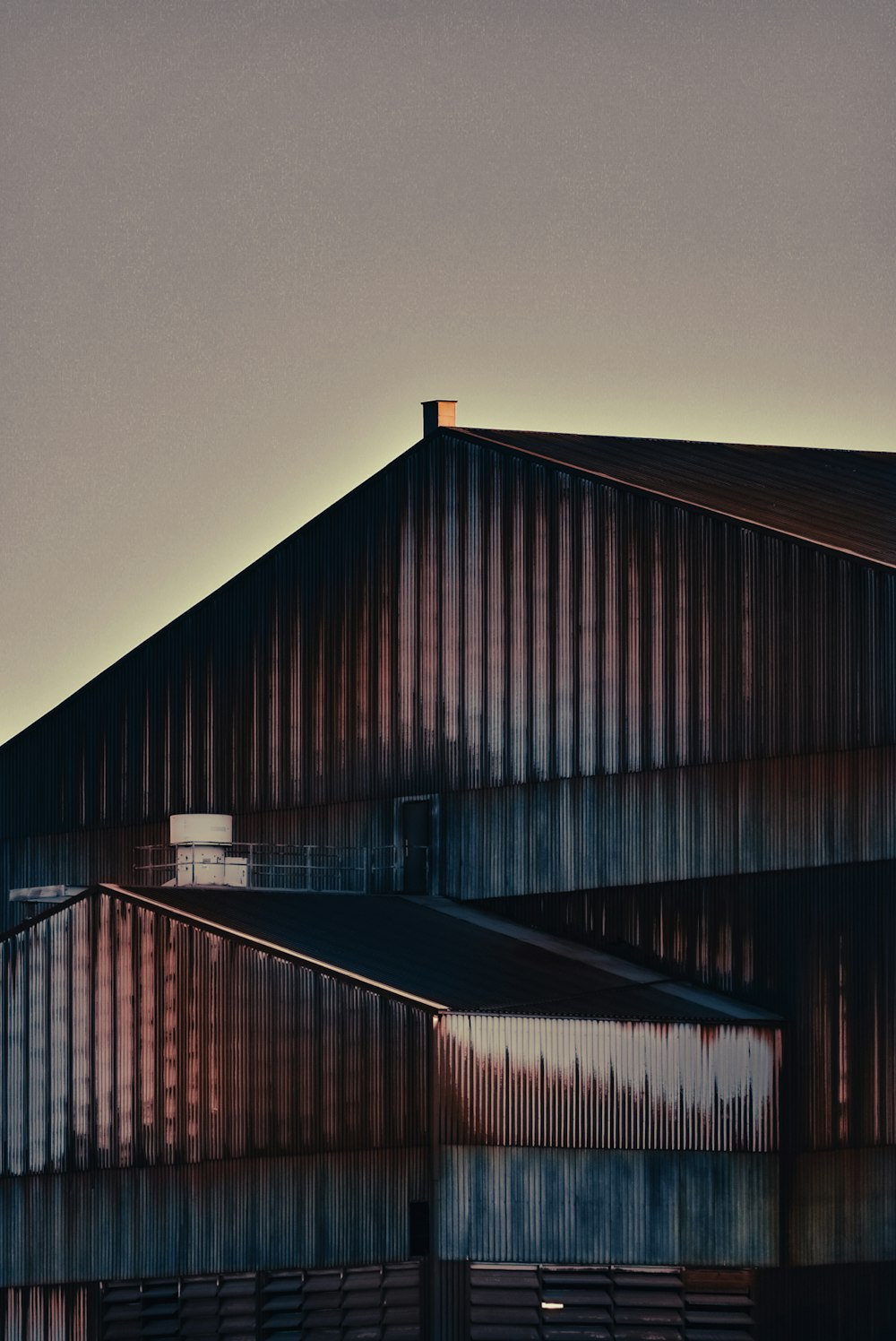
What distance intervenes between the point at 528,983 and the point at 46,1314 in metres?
11.0

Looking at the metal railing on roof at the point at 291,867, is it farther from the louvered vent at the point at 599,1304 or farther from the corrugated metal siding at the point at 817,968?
the louvered vent at the point at 599,1304

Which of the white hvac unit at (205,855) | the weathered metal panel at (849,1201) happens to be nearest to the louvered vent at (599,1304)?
the weathered metal panel at (849,1201)

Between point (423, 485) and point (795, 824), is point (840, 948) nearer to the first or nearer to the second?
point (795, 824)

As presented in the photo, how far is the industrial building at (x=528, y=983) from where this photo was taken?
45625 mm

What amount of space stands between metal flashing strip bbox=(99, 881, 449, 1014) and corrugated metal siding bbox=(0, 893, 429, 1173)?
0.52ft

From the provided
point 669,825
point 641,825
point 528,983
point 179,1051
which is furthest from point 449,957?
point 179,1051

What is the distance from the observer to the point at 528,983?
165 feet

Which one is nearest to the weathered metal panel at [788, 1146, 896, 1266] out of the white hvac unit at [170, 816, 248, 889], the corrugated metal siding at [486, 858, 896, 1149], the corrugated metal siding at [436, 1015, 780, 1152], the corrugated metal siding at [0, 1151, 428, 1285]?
the corrugated metal siding at [486, 858, 896, 1149]

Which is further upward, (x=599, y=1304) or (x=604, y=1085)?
(x=604, y=1085)

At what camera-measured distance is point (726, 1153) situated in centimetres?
4684

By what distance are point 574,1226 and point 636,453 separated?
2412cm

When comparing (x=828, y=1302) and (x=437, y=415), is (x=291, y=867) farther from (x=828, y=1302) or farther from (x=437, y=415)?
(x=828, y=1302)

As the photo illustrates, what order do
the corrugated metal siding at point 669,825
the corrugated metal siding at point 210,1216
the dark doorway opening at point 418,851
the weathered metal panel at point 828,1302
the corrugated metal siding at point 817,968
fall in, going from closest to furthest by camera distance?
the corrugated metal siding at point 210,1216, the weathered metal panel at point 828,1302, the corrugated metal siding at point 817,968, the corrugated metal siding at point 669,825, the dark doorway opening at point 418,851

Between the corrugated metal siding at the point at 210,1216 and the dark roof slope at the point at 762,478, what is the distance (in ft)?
50.1
